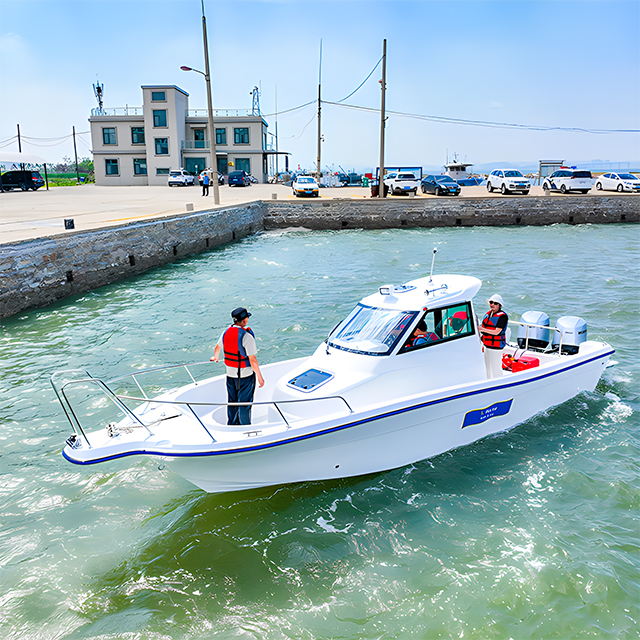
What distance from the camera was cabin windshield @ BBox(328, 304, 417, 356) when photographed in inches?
252

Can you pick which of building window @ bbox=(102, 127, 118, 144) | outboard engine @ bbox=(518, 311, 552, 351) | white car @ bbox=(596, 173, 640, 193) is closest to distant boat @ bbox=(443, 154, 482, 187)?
white car @ bbox=(596, 173, 640, 193)

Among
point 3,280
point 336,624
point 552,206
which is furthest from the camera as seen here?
point 552,206

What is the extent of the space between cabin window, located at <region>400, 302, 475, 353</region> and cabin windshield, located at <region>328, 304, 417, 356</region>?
18 cm

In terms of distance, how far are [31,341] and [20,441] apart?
472 cm

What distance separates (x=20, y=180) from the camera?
4425 cm

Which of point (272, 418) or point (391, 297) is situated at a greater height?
point (391, 297)

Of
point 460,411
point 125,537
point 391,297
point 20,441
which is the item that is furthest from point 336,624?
point 20,441

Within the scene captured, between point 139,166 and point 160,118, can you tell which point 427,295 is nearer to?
point 160,118

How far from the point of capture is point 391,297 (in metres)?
7.04

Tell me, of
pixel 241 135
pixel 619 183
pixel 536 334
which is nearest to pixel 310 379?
pixel 536 334

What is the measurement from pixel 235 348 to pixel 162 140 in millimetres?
54059

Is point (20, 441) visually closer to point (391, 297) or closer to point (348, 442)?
point (348, 442)

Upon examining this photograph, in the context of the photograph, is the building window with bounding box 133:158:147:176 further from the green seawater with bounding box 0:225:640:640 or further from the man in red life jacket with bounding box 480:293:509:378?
the man in red life jacket with bounding box 480:293:509:378

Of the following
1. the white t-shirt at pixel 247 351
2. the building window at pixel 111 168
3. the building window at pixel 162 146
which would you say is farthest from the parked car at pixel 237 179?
the white t-shirt at pixel 247 351
